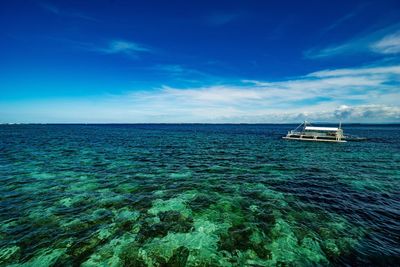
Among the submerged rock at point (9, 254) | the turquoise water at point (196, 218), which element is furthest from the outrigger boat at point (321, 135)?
the submerged rock at point (9, 254)

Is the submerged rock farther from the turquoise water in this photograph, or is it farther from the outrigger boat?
the outrigger boat

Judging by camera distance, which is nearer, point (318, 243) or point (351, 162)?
point (318, 243)

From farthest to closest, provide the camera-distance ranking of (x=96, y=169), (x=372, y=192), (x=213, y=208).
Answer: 1. (x=96, y=169)
2. (x=372, y=192)
3. (x=213, y=208)

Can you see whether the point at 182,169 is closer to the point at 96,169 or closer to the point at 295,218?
the point at 96,169

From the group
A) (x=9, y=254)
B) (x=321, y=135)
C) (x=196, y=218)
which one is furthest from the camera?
(x=321, y=135)

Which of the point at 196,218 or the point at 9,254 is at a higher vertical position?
the point at 9,254

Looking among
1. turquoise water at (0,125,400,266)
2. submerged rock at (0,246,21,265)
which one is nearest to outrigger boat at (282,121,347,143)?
turquoise water at (0,125,400,266)

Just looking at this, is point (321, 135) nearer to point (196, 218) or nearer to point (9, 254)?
point (196, 218)

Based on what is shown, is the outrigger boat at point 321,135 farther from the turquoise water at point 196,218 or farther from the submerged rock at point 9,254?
the submerged rock at point 9,254

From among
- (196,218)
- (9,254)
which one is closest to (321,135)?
(196,218)

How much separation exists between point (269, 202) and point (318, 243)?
486 cm

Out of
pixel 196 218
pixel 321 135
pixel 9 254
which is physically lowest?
pixel 196 218

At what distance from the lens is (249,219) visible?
39.5ft

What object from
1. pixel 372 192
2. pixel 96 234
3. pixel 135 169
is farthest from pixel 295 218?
pixel 135 169
